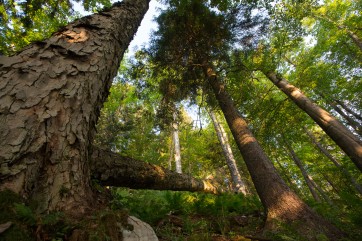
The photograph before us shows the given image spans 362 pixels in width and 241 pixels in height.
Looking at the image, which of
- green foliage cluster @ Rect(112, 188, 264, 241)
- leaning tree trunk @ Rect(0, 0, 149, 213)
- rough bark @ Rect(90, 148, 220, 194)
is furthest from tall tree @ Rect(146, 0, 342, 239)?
leaning tree trunk @ Rect(0, 0, 149, 213)

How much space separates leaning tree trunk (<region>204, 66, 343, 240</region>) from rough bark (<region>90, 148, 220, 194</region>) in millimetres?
1791

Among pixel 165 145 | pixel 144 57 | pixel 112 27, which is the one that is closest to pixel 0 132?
pixel 112 27

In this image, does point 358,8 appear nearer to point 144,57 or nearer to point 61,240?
point 144,57

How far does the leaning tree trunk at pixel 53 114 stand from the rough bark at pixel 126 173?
89 centimetres

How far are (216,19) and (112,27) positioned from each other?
14.5 ft

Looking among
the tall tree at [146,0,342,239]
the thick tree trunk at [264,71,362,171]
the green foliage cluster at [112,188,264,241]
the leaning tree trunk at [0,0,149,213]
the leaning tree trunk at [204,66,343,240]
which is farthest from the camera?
the tall tree at [146,0,342,239]

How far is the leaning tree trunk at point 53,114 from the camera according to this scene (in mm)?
1263

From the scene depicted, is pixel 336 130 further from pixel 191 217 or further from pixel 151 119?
pixel 151 119

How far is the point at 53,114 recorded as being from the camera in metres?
1.55

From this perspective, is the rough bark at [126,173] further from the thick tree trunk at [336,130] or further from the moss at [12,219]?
the thick tree trunk at [336,130]

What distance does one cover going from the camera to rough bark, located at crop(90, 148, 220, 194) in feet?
8.82

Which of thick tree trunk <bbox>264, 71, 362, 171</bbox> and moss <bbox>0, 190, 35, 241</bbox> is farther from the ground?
thick tree trunk <bbox>264, 71, 362, 171</bbox>

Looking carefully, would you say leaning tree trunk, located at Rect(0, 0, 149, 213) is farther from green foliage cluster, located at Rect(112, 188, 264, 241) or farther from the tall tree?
the tall tree

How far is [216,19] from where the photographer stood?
6.38m
